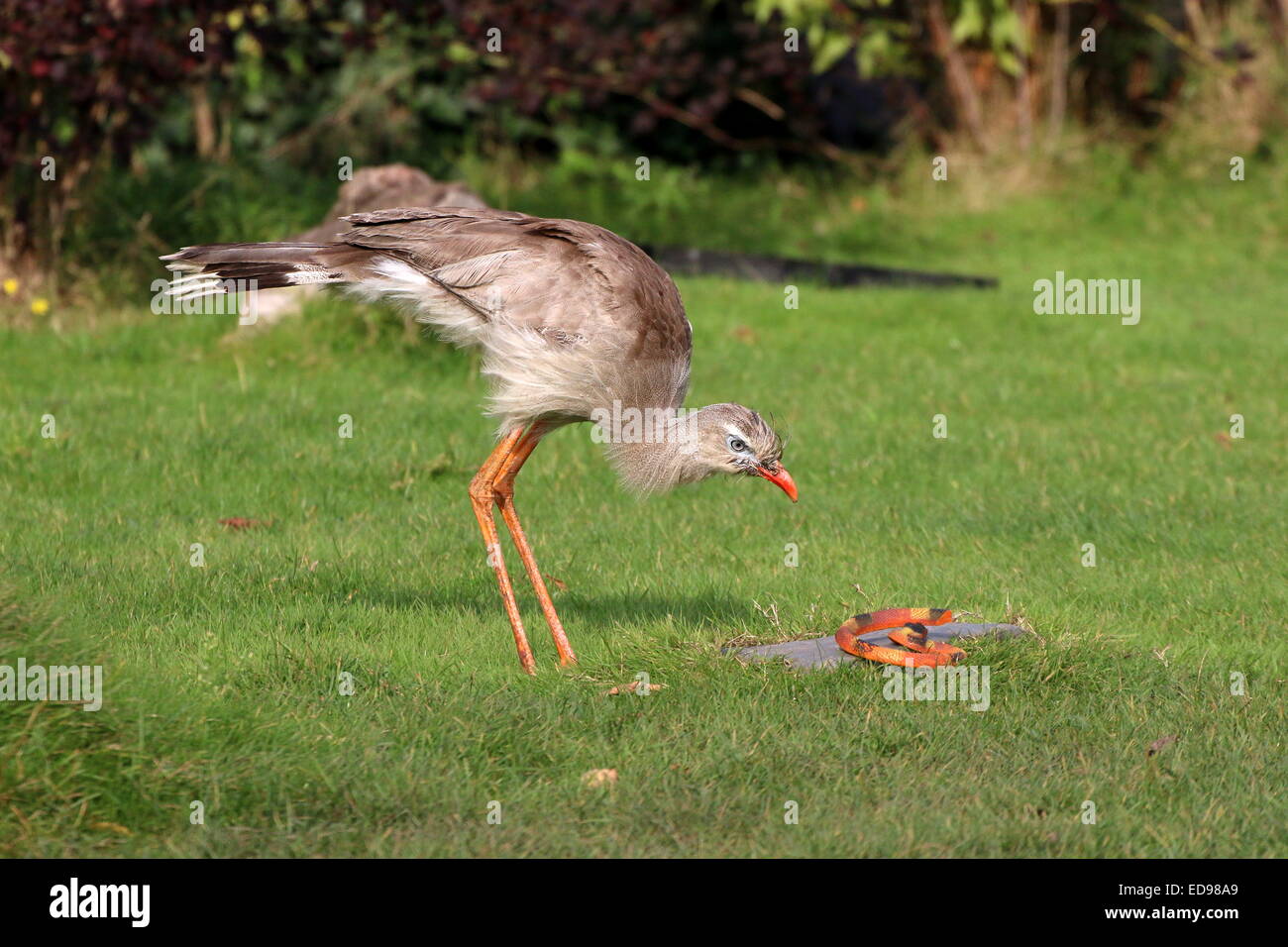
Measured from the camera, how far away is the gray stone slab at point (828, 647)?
5.64 metres

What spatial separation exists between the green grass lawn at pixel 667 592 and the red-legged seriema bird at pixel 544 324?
1.93 ft

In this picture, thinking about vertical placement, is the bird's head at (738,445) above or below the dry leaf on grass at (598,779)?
above

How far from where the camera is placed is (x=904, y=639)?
18.5 ft

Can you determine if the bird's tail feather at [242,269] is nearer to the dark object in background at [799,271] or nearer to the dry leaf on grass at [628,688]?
the dry leaf on grass at [628,688]

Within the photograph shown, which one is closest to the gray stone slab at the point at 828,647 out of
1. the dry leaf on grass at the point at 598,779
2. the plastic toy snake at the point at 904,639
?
the plastic toy snake at the point at 904,639

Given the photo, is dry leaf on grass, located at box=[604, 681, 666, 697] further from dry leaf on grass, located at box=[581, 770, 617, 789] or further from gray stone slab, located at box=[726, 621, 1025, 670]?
dry leaf on grass, located at box=[581, 770, 617, 789]

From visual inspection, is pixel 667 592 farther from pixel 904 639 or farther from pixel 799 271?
pixel 799 271

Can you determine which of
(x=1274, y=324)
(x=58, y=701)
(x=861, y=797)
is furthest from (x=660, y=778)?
(x=1274, y=324)

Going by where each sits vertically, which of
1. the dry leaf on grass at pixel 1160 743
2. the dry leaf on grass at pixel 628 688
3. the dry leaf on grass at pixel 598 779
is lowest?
the dry leaf on grass at pixel 1160 743

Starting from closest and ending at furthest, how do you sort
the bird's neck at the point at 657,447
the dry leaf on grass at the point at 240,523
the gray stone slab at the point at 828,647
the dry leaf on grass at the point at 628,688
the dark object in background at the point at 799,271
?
the dry leaf on grass at the point at 628,688 < the gray stone slab at the point at 828,647 < the bird's neck at the point at 657,447 < the dry leaf on grass at the point at 240,523 < the dark object in background at the point at 799,271

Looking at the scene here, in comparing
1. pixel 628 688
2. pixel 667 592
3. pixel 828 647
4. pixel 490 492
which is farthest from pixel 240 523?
pixel 828 647

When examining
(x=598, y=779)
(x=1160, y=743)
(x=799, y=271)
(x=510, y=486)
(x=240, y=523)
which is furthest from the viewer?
(x=799, y=271)

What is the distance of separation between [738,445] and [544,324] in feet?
2.79

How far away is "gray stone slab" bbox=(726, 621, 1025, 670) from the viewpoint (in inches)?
222
